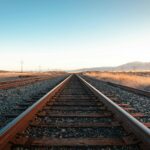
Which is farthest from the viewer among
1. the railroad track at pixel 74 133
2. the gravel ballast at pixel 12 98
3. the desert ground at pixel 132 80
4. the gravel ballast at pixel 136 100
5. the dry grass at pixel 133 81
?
the dry grass at pixel 133 81

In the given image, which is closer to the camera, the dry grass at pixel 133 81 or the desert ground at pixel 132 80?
the desert ground at pixel 132 80

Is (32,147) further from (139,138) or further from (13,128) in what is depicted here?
(139,138)

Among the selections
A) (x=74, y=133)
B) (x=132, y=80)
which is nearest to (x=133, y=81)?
(x=132, y=80)

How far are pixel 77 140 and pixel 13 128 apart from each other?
97cm

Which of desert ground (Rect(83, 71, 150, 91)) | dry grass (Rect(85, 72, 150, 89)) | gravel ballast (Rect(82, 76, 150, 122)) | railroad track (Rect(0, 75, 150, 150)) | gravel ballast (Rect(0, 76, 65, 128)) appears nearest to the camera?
railroad track (Rect(0, 75, 150, 150))

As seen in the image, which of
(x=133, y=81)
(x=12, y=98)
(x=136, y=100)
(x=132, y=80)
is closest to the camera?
(x=136, y=100)

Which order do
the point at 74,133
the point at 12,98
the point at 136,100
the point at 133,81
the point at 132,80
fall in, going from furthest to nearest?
the point at 132,80 → the point at 133,81 → the point at 12,98 → the point at 136,100 → the point at 74,133

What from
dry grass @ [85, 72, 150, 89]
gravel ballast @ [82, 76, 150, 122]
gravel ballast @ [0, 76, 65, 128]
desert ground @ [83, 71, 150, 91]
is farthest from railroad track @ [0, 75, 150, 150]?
dry grass @ [85, 72, 150, 89]

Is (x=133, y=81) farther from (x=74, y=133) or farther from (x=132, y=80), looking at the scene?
(x=74, y=133)

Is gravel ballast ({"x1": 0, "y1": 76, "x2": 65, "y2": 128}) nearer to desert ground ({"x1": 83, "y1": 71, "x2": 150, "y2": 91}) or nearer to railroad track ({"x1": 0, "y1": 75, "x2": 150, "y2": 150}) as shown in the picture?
railroad track ({"x1": 0, "y1": 75, "x2": 150, "y2": 150})

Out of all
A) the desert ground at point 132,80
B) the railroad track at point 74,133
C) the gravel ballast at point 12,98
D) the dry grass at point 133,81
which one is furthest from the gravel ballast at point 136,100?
the dry grass at point 133,81

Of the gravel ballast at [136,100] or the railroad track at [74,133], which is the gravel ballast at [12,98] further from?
the gravel ballast at [136,100]

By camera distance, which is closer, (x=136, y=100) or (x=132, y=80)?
(x=136, y=100)

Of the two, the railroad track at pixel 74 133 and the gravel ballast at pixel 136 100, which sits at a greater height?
the railroad track at pixel 74 133
